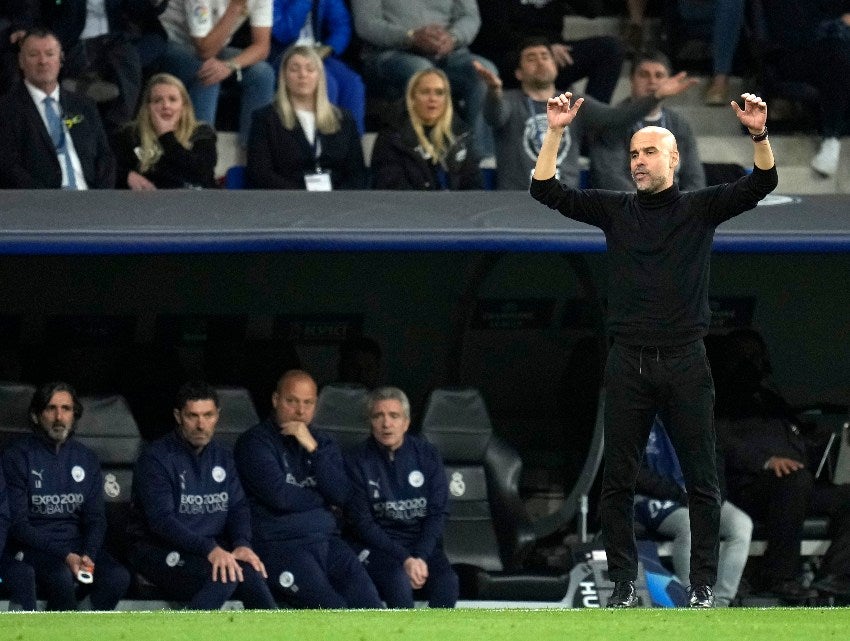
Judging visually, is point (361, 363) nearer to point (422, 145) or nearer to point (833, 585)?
point (422, 145)

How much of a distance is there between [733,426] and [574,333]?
979 millimetres

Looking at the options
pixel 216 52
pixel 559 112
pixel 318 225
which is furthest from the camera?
pixel 216 52

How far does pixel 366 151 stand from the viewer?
11250 millimetres

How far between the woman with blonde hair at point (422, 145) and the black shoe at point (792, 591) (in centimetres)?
256

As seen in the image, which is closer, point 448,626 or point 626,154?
point 448,626

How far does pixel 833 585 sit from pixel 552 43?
343 cm

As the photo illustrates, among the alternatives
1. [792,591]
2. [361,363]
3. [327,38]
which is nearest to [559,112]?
[361,363]

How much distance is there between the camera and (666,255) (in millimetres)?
6652

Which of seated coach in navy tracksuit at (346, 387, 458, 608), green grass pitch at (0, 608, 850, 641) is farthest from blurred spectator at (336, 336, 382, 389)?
green grass pitch at (0, 608, 850, 641)

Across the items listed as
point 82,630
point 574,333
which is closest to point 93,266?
point 574,333

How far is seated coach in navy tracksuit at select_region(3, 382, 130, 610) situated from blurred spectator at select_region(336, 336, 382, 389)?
1.63 metres

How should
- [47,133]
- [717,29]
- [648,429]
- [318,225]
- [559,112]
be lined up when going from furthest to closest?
[717,29]
[47,133]
[318,225]
[648,429]
[559,112]

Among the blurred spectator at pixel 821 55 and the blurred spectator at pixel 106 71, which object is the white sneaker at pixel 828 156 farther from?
the blurred spectator at pixel 106 71

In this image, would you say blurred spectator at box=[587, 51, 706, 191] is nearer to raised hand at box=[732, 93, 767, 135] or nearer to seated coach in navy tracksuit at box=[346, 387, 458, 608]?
seated coach in navy tracksuit at box=[346, 387, 458, 608]
